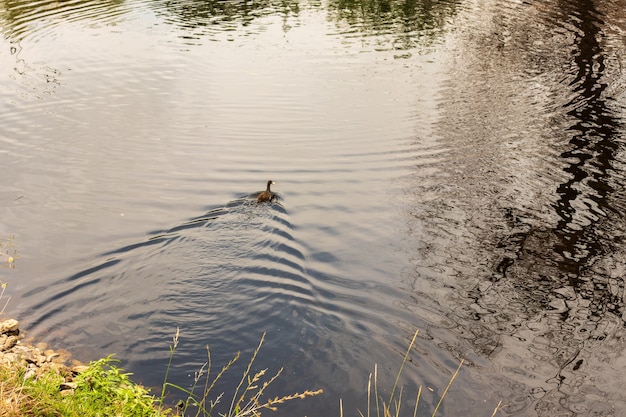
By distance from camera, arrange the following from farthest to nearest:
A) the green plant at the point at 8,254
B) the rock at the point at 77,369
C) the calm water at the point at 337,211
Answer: the green plant at the point at 8,254 < the calm water at the point at 337,211 < the rock at the point at 77,369

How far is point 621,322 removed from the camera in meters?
9.60

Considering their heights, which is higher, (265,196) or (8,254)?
(265,196)

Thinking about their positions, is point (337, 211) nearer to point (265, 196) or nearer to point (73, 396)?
point (265, 196)

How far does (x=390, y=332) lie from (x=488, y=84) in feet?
42.3

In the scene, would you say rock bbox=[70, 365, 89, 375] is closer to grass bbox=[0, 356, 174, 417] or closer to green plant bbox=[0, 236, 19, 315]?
grass bbox=[0, 356, 174, 417]

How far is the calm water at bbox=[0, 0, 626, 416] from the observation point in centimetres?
902

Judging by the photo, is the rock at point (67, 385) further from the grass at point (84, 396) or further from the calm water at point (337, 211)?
the calm water at point (337, 211)

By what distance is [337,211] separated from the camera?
43.4 ft

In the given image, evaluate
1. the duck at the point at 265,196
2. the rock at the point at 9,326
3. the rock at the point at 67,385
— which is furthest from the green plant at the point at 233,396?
the duck at the point at 265,196

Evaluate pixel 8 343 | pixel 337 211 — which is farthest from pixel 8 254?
pixel 337 211

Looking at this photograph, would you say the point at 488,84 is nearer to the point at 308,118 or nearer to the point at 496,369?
the point at 308,118

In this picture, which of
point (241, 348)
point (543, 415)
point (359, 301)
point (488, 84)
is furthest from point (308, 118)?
point (543, 415)

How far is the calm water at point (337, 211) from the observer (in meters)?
9.02

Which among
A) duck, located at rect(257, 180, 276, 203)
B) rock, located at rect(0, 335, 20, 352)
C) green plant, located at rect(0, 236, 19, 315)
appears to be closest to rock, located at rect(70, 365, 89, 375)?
rock, located at rect(0, 335, 20, 352)
